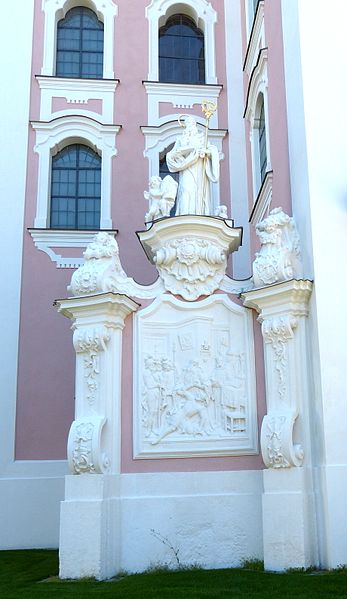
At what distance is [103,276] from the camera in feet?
32.6

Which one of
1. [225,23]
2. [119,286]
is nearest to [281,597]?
[119,286]

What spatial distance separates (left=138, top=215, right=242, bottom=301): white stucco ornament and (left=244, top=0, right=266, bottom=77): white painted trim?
14.6 feet

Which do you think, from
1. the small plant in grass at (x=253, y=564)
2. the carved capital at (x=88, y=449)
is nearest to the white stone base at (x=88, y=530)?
the carved capital at (x=88, y=449)

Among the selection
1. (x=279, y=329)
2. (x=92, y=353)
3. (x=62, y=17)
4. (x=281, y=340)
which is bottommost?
(x=92, y=353)

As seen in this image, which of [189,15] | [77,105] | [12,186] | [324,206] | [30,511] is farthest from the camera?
[189,15]

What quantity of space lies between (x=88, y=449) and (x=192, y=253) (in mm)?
2987

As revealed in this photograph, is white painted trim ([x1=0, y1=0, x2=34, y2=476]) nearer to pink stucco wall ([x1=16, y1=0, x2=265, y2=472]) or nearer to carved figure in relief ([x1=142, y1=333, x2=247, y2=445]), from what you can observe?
pink stucco wall ([x1=16, y1=0, x2=265, y2=472])

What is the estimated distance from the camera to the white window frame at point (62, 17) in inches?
615

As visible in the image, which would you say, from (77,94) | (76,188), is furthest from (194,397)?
(77,94)

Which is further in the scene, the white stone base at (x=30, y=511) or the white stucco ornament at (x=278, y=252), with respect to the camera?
the white stone base at (x=30, y=511)

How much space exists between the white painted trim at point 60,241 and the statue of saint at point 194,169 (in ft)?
12.1

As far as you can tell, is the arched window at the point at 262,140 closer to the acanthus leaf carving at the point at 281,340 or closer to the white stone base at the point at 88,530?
the acanthus leaf carving at the point at 281,340

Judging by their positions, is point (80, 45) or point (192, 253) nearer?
point (192, 253)

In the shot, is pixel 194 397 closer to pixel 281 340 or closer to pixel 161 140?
pixel 281 340
